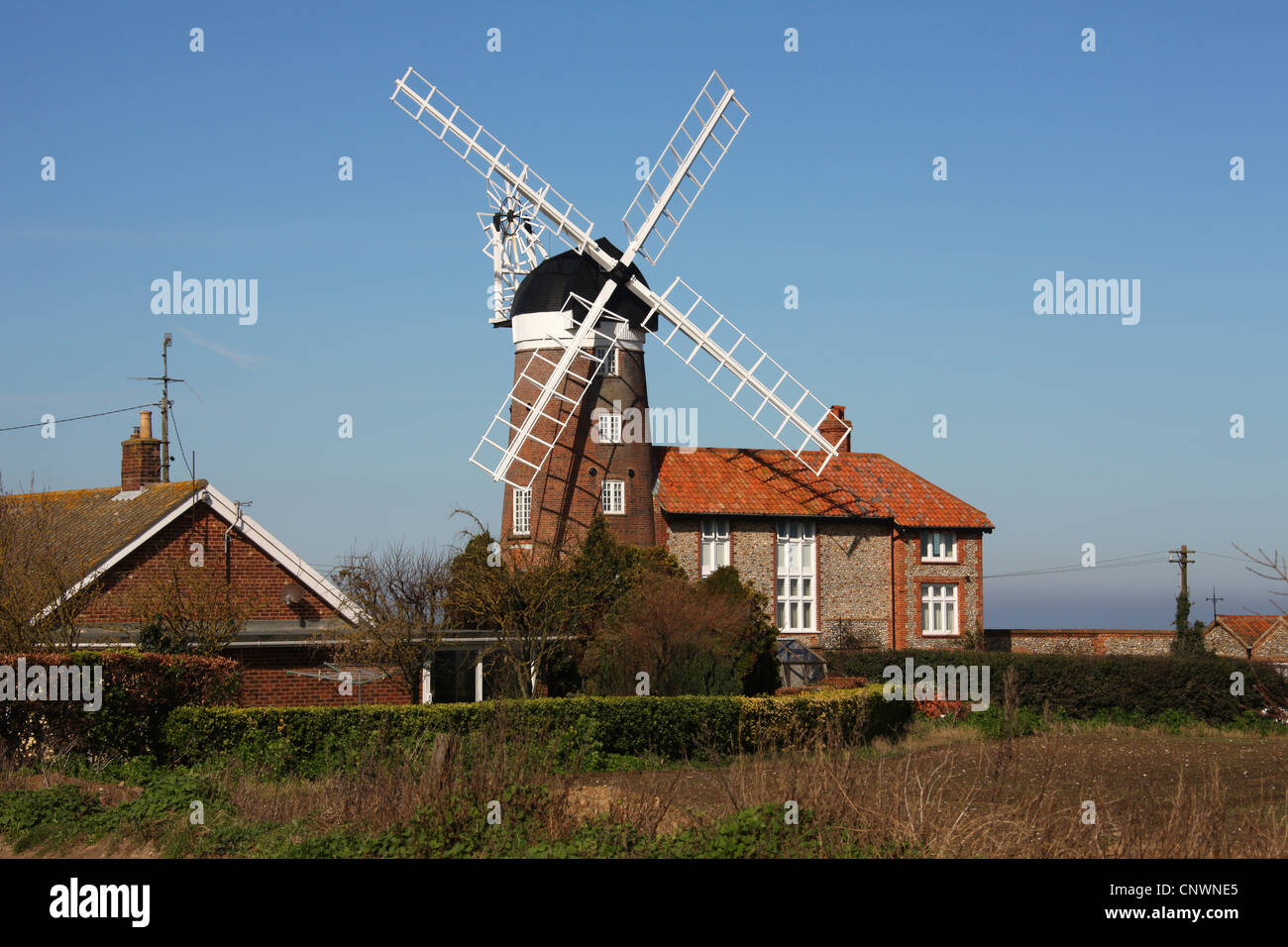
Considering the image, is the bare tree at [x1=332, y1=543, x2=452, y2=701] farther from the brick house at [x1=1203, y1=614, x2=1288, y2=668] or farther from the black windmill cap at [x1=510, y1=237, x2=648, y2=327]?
the brick house at [x1=1203, y1=614, x2=1288, y2=668]

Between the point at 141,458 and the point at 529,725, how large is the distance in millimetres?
15177

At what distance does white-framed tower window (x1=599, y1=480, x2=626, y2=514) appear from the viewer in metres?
39.3

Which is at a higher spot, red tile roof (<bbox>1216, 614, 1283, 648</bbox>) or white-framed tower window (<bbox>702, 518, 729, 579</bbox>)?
white-framed tower window (<bbox>702, 518, 729, 579</bbox>)

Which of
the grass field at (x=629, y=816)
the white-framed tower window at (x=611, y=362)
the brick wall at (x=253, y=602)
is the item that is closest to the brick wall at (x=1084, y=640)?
the white-framed tower window at (x=611, y=362)

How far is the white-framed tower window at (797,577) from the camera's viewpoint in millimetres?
41844

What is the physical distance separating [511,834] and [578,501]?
89.9 ft

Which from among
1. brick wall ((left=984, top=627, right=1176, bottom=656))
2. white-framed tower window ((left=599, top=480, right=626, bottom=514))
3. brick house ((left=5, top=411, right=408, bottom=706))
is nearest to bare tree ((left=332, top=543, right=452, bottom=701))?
brick house ((left=5, top=411, right=408, bottom=706))

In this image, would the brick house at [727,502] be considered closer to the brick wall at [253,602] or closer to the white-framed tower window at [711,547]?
the white-framed tower window at [711,547]

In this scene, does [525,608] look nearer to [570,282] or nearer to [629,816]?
[570,282]

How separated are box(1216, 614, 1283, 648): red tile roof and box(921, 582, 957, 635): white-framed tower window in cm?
1810

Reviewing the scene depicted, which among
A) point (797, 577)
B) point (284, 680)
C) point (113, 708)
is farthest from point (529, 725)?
point (797, 577)

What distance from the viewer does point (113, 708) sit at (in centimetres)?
1900

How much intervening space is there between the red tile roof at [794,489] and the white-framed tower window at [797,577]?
2.24 feet

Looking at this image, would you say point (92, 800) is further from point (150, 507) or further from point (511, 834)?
point (150, 507)
